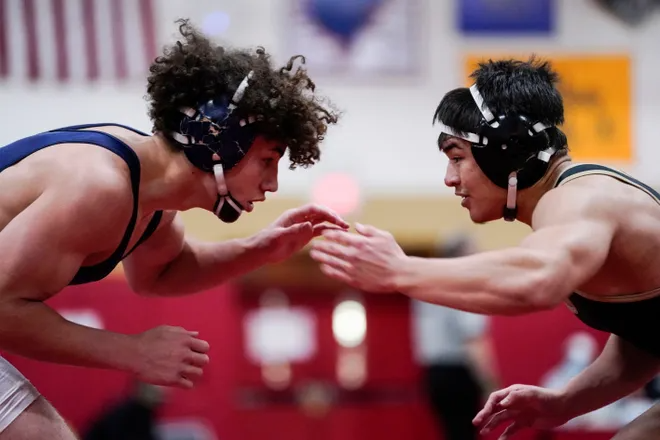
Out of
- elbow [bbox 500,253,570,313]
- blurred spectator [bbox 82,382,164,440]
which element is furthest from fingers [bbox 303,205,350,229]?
blurred spectator [bbox 82,382,164,440]

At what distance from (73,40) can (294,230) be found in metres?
5.88

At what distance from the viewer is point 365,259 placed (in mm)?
2971

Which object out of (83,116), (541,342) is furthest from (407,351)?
(83,116)

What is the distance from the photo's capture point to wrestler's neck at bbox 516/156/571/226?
3395 millimetres

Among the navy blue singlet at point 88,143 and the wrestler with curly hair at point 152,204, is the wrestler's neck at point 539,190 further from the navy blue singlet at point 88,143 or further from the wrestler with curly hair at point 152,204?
the navy blue singlet at point 88,143

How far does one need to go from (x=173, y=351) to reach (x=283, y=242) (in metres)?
1.00

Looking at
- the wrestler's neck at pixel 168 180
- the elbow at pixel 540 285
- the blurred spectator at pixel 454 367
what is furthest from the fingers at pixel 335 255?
the blurred spectator at pixel 454 367

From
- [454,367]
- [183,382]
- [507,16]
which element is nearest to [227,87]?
[183,382]

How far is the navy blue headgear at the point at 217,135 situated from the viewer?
3.53 m

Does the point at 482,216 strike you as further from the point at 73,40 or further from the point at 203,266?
the point at 73,40

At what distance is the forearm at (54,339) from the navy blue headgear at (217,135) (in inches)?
29.2

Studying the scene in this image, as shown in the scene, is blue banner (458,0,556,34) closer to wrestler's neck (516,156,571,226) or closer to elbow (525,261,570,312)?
wrestler's neck (516,156,571,226)

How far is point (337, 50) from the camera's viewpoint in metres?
9.36

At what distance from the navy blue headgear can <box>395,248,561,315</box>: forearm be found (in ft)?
3.02
